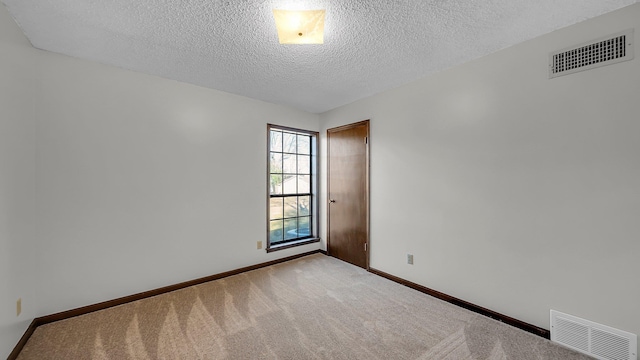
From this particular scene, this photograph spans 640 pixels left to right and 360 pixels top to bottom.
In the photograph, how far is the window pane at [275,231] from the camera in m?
3.77

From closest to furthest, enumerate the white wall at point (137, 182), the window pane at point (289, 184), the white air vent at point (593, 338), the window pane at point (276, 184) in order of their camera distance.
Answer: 1. the white air vent at point (593, 338)
2. the white wall at point (137, 182)
3. the window pane at point (276, 184)
4. the window pane at point (289, 184)

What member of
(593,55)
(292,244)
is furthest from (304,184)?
(593,55)

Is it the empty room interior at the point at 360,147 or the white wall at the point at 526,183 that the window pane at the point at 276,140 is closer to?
the empty room interior at the point at 360,147

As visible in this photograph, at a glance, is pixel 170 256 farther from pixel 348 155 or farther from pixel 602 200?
pixel 602 200

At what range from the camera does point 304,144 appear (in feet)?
13.9

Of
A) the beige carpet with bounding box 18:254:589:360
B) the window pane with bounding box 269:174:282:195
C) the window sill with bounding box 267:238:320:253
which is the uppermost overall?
the window pane with bounding box 269:174:282:195

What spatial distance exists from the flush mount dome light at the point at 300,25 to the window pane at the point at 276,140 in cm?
200

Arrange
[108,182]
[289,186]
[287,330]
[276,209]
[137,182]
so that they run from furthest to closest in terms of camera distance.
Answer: [289,186], [276,209], [137,182], [108,182], [287,330]

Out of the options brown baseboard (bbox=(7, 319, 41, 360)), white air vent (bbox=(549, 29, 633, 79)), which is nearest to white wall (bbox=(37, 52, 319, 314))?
brown baseboard (bbox=(7, 319, 41, 360))

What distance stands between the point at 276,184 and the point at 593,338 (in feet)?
11.5

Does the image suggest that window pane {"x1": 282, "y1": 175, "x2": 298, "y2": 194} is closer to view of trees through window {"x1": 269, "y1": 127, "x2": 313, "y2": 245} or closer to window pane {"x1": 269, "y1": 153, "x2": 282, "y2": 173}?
view of trees through window {"x1": 269, "y1": 127, "x2": 313, "y2": 245}

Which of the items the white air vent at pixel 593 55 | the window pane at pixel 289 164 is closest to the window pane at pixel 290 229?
the window pane at pixel 289 164

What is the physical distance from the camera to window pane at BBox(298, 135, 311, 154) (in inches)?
165

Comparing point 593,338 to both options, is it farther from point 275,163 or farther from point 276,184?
point 275,163
